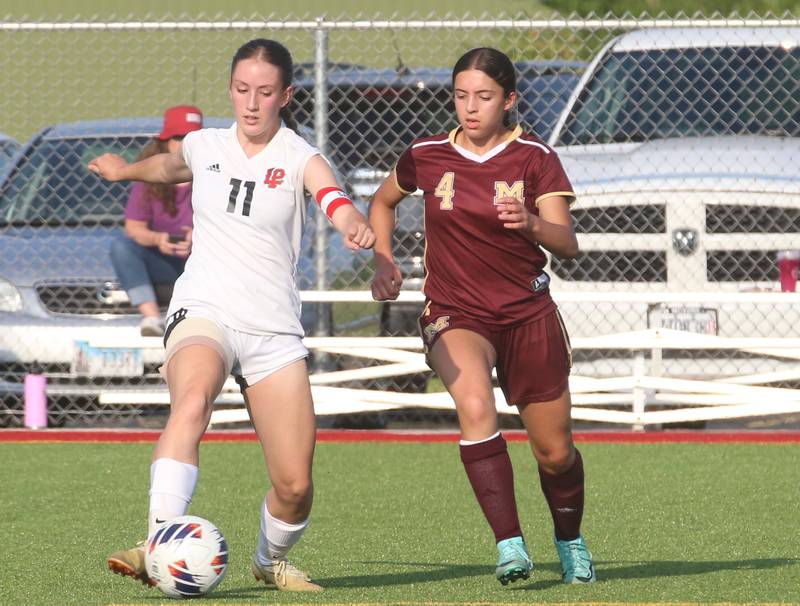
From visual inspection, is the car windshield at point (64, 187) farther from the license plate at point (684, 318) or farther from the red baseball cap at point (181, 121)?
the license plate at point (684, 318)

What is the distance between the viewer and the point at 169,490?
519cm

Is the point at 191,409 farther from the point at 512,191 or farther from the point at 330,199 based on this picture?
the point at 512,191

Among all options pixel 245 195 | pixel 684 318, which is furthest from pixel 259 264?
pixel 684 318

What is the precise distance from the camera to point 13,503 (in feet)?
27.7

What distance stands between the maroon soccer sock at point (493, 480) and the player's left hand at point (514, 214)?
0.79m

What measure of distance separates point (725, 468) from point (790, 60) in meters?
3.35

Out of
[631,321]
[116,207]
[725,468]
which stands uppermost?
[116,207]

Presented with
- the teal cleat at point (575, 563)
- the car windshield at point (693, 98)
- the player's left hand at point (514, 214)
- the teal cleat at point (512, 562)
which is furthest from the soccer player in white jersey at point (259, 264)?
the car windshield at point (693, 98)

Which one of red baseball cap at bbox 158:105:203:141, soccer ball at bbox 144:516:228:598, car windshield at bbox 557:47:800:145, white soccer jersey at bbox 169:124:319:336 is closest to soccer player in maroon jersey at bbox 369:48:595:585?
white soccer jersey at bbox 169:124:319:336

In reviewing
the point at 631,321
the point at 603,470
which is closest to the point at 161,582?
the point at 603,470

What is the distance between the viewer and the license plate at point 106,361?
10.8 m

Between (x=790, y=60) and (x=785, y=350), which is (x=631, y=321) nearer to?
(x=785, y=350)

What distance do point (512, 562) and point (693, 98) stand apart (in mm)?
6534

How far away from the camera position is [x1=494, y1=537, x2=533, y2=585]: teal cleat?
5.52 meters
